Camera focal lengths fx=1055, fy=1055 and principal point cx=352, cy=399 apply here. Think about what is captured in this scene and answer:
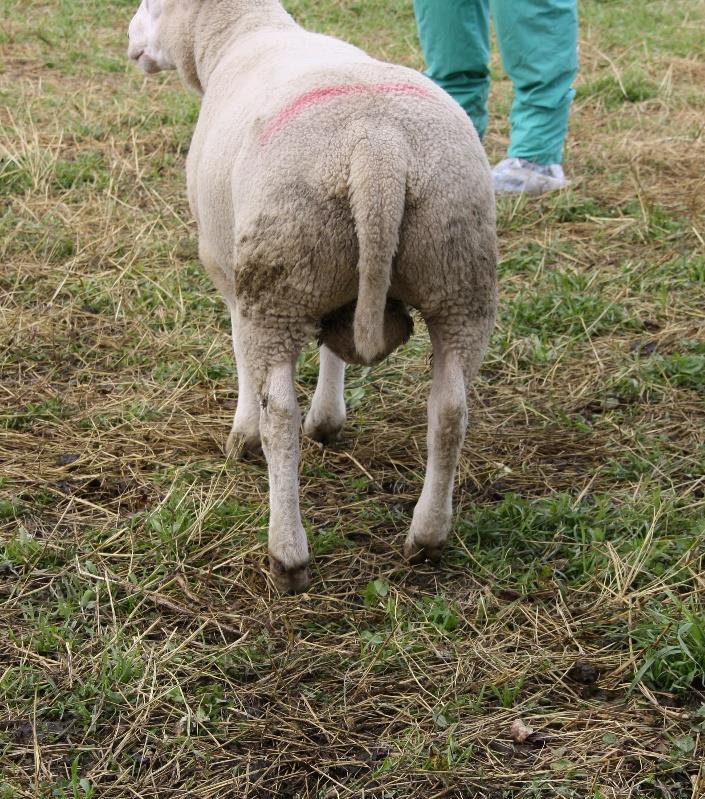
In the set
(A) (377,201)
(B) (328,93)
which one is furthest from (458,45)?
(A) (377,201)

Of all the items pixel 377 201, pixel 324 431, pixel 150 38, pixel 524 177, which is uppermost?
pixel 377 201

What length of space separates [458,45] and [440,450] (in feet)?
10.9

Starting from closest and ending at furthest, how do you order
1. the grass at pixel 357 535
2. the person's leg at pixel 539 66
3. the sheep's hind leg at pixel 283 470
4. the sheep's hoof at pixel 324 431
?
the grass at pixel 357 535
the sheep's hind leg at pixel 283 470
the sheep's hoof at pixel 324 431
the person's leg at pixel 539 66

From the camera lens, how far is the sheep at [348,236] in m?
2.46

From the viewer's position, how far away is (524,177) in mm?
5359

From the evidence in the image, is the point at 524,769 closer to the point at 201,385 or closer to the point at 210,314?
the point at 201,385

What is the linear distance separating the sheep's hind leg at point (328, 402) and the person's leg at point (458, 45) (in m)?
2.46

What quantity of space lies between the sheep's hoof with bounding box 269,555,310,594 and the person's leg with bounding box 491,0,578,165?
327cm

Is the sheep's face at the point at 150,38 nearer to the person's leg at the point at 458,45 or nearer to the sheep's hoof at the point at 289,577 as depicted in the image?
the person's leg at the point at 458,45

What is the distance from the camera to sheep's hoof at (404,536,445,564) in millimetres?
2918

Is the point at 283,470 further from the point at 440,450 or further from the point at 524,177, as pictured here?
the point at 524,177

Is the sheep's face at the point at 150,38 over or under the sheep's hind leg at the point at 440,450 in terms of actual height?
over

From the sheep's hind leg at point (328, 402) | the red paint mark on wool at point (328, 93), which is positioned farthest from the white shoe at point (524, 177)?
the red paint mark on wool at point (328, 93)

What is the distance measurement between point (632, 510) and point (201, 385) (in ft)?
5.56
